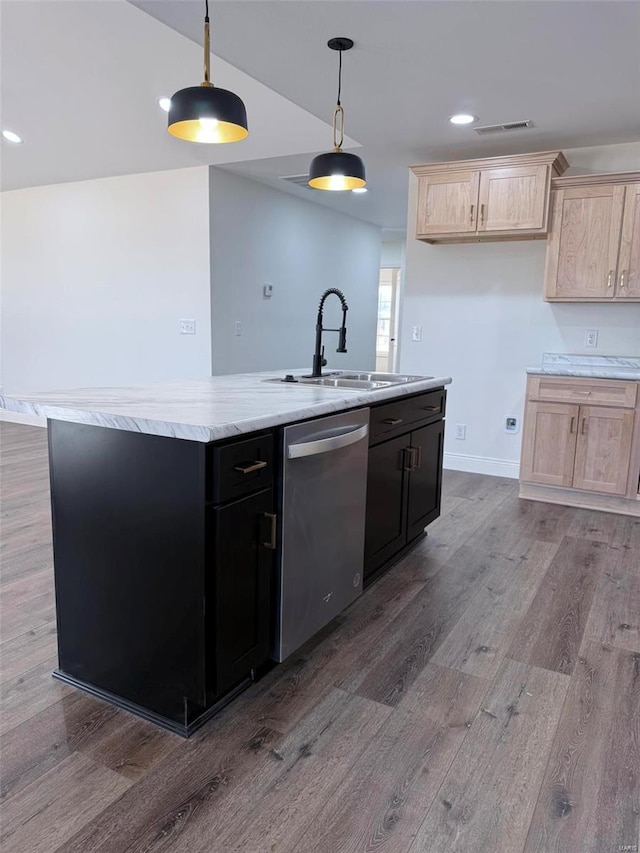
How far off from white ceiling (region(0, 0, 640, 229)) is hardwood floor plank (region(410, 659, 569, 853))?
8.40 ft

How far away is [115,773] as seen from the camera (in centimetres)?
150

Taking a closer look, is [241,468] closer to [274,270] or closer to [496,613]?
[496,613]

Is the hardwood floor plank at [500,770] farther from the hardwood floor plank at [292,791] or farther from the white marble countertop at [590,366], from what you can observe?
the white marble countertop at [590,366]

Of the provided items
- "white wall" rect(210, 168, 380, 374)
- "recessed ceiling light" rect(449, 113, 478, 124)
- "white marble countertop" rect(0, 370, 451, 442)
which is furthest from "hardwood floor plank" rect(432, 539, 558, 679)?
"white wall" rect(210, 168, 380, 374)

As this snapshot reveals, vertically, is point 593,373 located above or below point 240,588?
above

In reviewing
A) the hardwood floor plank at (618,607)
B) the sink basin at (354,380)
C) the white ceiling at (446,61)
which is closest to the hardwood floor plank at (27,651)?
the sink basin at (354,380)

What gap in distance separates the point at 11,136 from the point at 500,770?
568cm

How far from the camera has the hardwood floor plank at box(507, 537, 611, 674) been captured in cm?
213

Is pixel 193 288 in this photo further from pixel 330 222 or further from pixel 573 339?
pixel 573 339

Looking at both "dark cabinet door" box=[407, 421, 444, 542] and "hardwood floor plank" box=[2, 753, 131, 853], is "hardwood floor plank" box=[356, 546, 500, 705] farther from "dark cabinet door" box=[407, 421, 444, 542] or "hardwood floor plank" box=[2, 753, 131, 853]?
"hardwood floor plank" box=[2, 753, 131, 853]

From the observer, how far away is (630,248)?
370cm

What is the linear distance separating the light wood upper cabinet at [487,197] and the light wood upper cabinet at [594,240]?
0.14 metres

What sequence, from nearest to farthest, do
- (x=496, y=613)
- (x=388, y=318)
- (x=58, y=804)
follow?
(x=58, y=804) < (x=496, y=613) < (x=388, y=318)

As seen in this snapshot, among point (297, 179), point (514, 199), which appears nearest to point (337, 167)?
point (514, 199)
